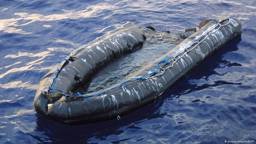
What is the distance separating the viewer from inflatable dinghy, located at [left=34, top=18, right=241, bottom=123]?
10672 mm

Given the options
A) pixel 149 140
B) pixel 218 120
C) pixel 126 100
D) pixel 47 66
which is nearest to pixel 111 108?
pixel 126 100

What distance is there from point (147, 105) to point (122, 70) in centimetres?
154

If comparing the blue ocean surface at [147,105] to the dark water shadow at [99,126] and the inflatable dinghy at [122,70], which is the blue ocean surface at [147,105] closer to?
A: the dark water shadow at [99,126]

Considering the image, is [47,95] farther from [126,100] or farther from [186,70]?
[186,70]

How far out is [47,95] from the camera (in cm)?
1076

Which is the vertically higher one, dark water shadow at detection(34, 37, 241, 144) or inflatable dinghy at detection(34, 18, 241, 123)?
inflatable dinghy at detection(34, 18, 241, 123)

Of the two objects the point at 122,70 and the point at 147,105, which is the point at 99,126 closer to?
the point at 147,105

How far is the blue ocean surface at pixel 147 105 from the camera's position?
10.7 metres

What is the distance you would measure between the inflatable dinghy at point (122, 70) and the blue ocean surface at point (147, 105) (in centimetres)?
36

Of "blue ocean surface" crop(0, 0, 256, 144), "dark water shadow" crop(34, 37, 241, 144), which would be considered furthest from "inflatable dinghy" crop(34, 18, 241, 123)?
"blue ocean surface" crop(0, 0, 256, 144)

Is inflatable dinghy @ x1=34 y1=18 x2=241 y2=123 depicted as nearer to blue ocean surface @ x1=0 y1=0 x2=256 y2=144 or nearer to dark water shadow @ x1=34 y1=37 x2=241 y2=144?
dark water shadow @ x1=34 y1=37 x2=241 y2=144

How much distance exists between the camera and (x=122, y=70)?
12703 mm

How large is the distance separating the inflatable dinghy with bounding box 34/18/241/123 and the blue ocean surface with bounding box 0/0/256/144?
361 mm

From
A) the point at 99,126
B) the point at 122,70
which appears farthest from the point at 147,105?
the point at 122,70
